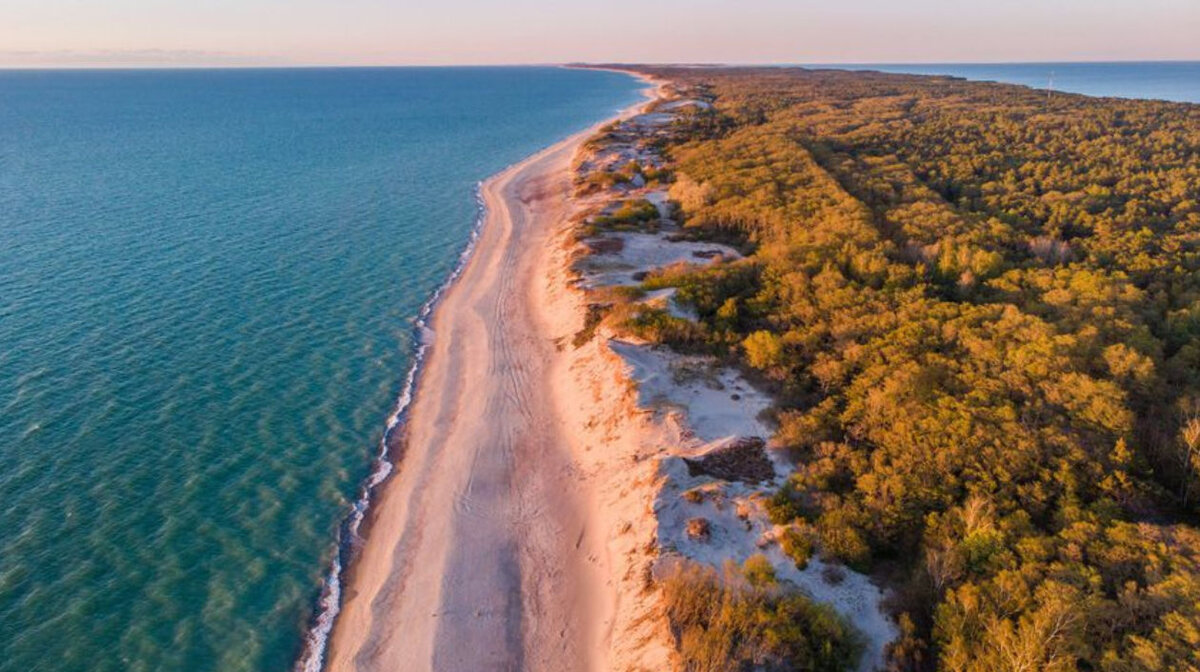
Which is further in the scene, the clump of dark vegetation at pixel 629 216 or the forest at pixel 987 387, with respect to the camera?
the clump of dark vegetation at pixel 629 216

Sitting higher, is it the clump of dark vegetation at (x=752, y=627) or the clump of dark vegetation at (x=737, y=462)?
the clump of dark vegetation at (x=737, y=462)

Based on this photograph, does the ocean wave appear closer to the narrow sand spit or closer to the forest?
the narrow sand spit

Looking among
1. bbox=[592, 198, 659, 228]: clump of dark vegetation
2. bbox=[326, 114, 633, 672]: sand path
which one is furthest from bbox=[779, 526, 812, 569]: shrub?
bbox=[592, 198, 659, 228]: clump of dark vegetation

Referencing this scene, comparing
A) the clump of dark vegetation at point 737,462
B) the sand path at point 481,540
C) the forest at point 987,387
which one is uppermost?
the forest at point 987,387

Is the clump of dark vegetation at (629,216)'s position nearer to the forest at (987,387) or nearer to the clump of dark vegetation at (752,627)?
the forest at (987,387)

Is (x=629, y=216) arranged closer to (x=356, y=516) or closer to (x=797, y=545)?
(x=356, y=516)

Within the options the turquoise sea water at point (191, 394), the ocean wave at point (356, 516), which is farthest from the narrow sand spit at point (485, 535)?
the turquoise sea water at point (191, 394)

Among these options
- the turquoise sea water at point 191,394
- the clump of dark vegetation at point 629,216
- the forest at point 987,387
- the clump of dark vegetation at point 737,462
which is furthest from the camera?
the clump of dark vegetation at point 629,216
